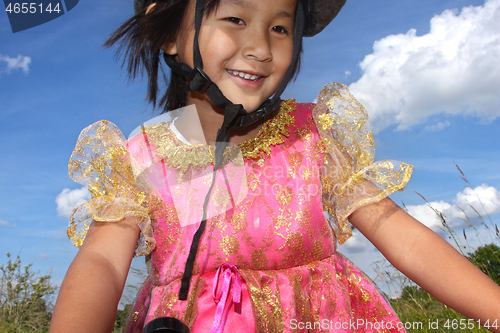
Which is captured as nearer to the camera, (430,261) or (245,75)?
(430,261)

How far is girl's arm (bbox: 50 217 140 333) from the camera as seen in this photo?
1.19m

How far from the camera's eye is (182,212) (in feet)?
5.08

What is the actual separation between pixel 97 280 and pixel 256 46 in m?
1.07

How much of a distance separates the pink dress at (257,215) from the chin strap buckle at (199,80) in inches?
10.4

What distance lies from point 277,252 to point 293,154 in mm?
443

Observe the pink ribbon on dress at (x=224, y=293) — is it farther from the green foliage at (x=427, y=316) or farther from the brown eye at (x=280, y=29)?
the green foliage at (x=427, y=316)

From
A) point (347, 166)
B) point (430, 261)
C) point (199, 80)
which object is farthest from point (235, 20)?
point (430, 261)

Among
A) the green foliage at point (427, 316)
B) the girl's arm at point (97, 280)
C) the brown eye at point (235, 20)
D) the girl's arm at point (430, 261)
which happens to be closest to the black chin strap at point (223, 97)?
the brown eye at point (235, 20)

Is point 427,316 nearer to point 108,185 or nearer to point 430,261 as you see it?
point 430,261

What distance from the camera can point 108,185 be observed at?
1530 mm

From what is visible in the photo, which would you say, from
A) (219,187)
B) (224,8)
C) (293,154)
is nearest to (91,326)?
(219,187)

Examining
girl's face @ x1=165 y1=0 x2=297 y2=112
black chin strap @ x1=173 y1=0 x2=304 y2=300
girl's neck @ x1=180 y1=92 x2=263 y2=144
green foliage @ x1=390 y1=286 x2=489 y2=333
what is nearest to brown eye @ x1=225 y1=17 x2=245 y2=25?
girl's face @ x1=165 y1=0 x2=297 y2=112

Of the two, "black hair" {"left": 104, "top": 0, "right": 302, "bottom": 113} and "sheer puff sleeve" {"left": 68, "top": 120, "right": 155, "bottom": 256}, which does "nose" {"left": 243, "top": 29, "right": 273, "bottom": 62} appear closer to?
"black hair" {"left": 104, "top": 0, "right": 302, "bottom": 113}

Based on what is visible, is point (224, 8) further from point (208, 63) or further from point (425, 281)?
point (425, 281)
